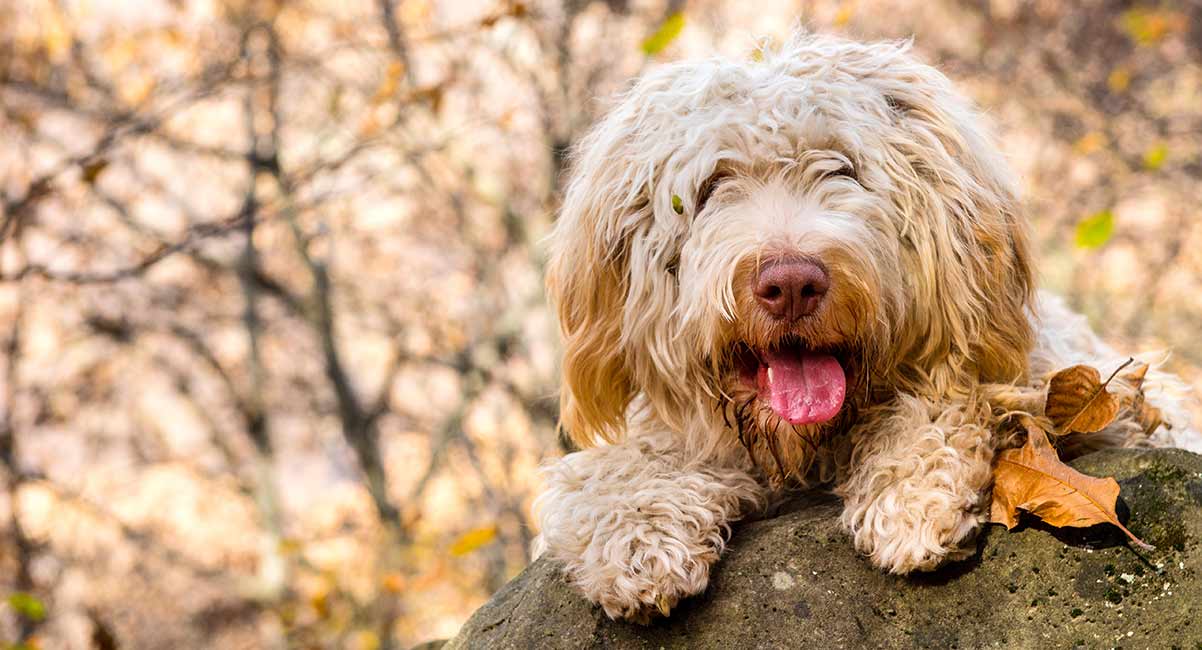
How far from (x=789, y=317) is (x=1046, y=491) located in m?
0.71

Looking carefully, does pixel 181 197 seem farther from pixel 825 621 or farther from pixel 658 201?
pixel 825 621

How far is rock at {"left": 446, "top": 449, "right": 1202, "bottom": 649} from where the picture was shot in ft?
7.97

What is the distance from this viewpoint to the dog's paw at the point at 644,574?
270 cm

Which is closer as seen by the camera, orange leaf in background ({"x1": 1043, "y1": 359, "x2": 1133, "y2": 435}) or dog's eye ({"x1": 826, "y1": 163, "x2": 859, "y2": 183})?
orange leaf in background ({"x1": 1043, "y1": 359, "x2": 1133, "y2": 435})

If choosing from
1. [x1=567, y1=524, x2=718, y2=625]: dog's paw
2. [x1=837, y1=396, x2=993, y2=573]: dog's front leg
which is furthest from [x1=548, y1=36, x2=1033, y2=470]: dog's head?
[x1=567, y1=524, x2=718, y2=625]: dog's paw

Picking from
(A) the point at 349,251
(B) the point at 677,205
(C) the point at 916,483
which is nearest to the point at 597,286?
(B) the point at 677,205

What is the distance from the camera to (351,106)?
35.4ft

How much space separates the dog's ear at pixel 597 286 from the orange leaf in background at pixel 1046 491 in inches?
44.6

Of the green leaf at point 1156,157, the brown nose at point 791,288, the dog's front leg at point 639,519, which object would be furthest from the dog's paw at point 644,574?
the green leaf at point 1156,157

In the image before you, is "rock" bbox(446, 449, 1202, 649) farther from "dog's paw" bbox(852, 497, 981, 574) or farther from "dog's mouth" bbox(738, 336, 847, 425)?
"dog's mouth" bbox(738, 336, 847, 425)

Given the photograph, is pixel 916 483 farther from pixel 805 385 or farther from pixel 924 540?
pixel 805 385

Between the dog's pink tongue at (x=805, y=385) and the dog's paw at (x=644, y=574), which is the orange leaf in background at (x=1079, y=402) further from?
the dog's paw at (x=644, y=574)

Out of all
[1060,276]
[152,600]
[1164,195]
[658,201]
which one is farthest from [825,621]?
[152,600]

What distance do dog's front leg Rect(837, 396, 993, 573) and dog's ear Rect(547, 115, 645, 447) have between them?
0.74 meters
